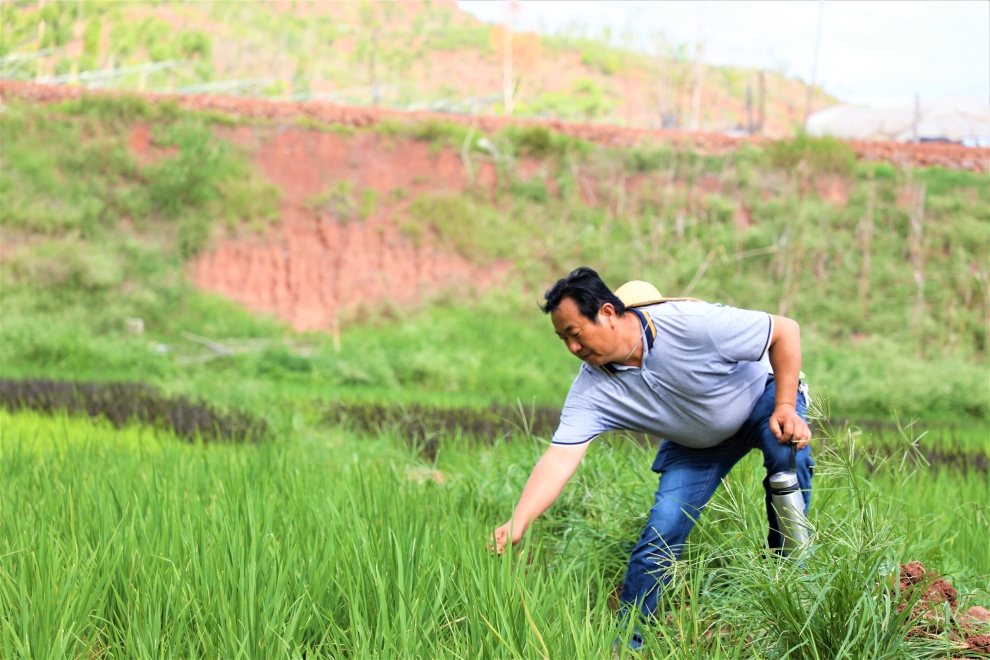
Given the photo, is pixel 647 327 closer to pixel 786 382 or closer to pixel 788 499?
pixel 786 382

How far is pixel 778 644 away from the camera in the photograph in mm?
2006

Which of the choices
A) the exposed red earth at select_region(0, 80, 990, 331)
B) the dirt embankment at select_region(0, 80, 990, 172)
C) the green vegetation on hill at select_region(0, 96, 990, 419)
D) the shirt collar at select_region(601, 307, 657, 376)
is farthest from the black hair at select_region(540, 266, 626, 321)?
the dirt embankment at select_region(0, 80, 990, 172)

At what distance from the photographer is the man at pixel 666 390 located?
95.5 inches

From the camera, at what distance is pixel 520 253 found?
52.0 ft

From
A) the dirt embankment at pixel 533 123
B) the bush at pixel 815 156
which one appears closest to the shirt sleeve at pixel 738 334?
the dirt embankment at pixel 533 123

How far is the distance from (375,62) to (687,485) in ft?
110

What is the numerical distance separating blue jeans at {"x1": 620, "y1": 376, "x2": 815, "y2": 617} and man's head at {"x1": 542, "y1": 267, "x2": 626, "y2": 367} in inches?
22.2

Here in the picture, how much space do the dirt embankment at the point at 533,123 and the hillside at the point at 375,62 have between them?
11.1ft

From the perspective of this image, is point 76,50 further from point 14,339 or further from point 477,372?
point 477,372

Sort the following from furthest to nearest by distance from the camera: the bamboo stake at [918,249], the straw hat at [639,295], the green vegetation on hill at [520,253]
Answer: the bamboo stake at [918,249], the green vegetation on hill at [520,253], the straw hat at [639,295]

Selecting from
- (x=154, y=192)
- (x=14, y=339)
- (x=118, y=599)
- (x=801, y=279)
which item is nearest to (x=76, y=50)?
(x=154, y=192)

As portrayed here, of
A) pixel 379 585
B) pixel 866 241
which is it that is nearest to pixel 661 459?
pixel 379 585

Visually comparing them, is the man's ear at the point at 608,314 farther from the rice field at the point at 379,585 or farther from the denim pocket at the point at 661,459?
the denim pocket at the point at 661,459

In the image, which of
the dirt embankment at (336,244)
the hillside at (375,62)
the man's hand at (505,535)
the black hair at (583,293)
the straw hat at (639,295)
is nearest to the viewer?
the man's hand at (505,535)
